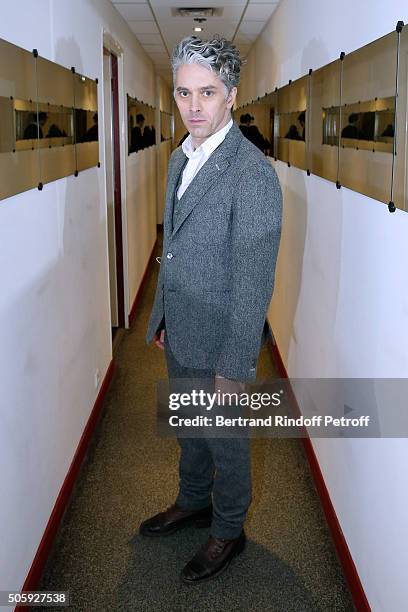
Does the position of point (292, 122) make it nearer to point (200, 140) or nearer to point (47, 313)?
point (200, 140)

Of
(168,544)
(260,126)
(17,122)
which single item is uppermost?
(260,126)

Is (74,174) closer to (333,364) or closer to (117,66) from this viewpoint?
(333,364)

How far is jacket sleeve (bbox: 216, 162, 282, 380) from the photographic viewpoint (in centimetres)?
211

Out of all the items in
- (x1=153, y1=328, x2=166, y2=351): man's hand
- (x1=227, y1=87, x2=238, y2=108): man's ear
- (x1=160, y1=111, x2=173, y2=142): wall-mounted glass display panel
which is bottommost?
(x1=153, y1=328, x2=166, y2=351): man's hand

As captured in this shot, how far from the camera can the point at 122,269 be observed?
5828 mm

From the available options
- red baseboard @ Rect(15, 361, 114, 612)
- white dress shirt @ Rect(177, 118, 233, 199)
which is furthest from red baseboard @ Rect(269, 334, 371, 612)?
white dress shirt @ Rect(177, 118, 233, 199)

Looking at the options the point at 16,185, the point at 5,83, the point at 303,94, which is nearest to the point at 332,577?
the point at 16,185

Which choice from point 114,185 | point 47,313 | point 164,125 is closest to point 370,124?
point 47,313

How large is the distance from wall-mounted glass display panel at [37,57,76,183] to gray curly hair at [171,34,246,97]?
0.60 m

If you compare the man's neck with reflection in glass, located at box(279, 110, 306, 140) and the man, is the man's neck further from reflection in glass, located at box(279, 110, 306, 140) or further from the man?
reflection in glass, located at box(279, 110, 306, 140)

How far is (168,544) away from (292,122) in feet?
8.58

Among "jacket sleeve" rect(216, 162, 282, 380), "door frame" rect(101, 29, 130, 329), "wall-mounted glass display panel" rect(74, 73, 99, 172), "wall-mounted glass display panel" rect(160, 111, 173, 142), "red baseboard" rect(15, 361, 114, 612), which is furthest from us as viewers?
"wall-mounted glass display panel" rect(160, 111, 173, 142)

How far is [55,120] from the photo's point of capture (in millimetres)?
2775

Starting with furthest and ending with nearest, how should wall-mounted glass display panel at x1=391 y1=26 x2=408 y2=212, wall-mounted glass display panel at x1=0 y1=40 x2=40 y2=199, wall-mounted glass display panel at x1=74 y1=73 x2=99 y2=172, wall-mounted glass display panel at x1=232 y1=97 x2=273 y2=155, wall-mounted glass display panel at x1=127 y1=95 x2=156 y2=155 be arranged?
wall-mounted glass display panel at x1=127 y1=95 x2=156 y2=155 → wall-mounted glass display panel at x1=232 y1=97 x2=273 y2=155 → wall-mounted glass display panel at x1=74 y1=73 x2=99 y2=172 → wall-mounted glass display panel at x1=0 y1=40 x2=40 y2=199 → wall-mounted glass display panel at x1=391 y1=26 x2=408 y2=212
